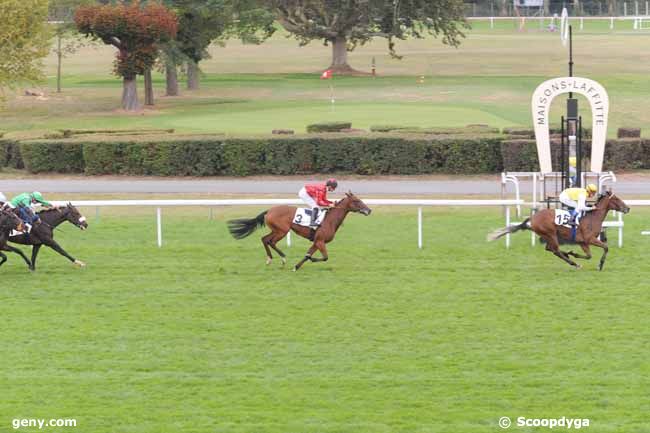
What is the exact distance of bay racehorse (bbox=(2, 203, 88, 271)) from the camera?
14.2 meters

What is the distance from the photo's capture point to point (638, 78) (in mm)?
44188

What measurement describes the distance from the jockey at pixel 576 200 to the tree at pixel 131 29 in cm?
2160

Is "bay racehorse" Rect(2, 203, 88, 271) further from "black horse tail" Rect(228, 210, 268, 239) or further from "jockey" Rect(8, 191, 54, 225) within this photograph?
"black horse tail" Rect(228, 210, 268, 239)

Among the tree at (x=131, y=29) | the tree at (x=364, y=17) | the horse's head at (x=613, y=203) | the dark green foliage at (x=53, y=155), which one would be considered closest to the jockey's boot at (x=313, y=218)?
the horse's head at (x=613, y=203)

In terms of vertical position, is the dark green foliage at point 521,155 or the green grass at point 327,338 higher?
the dark green foliage at point 521,155

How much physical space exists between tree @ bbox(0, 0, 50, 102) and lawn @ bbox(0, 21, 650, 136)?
7.38 feet

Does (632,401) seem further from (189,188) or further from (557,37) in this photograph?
(557,37)

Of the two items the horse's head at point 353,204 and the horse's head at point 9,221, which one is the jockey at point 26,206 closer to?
the horse's head at point 9,221

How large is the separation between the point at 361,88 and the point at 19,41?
14700 mm

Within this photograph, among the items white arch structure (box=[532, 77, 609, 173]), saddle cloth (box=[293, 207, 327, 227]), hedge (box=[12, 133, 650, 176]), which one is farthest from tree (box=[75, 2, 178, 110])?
saddle cloth (box=[293, 207, 327, 227])

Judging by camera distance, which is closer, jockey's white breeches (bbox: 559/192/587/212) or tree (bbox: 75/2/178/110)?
jockey's white breeches (bbox: 559/192/587/212)

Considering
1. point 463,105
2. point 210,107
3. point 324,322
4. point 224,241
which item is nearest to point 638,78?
point 463,105

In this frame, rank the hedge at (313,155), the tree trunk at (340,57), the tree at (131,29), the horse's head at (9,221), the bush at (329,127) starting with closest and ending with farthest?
1. the horse's head at (9,221)
2. the hedge at (313,155)
3. the bush at (329,127)
4. the tree at (131,29)
5. the tree trunk at (340,57)

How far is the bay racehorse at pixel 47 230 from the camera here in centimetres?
1421
